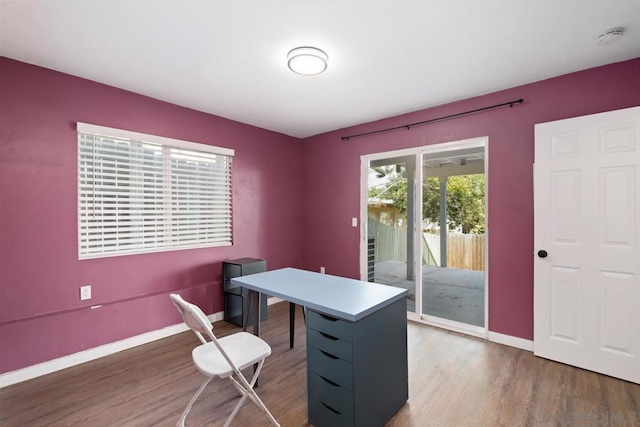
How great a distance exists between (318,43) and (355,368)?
6.94 feet

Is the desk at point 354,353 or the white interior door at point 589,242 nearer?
the desk at point 354,353

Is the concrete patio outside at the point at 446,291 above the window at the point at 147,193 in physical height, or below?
below

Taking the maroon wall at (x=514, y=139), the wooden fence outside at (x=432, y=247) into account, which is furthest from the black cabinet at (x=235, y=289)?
the maroon wall at (x=514, y=139)

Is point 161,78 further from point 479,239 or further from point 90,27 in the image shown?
point 479,239

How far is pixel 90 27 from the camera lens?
6.29 ft

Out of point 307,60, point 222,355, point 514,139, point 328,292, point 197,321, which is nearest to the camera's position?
point 197,321

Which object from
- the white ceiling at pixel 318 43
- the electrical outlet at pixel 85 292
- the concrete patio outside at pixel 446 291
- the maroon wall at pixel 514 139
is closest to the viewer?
the white ceiling at pixel 318 43

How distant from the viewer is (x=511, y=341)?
2.86 meters

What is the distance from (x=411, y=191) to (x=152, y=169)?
3068mm

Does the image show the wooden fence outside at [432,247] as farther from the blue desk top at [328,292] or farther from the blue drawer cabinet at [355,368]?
the blue drawer cabinet at [355,368]

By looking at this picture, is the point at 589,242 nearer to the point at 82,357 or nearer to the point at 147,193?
the point at 147,193

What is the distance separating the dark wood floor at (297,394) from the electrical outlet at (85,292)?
0.56m

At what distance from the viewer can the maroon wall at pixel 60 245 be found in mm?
2285

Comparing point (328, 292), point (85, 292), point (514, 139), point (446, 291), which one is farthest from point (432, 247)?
point (85, 292)
